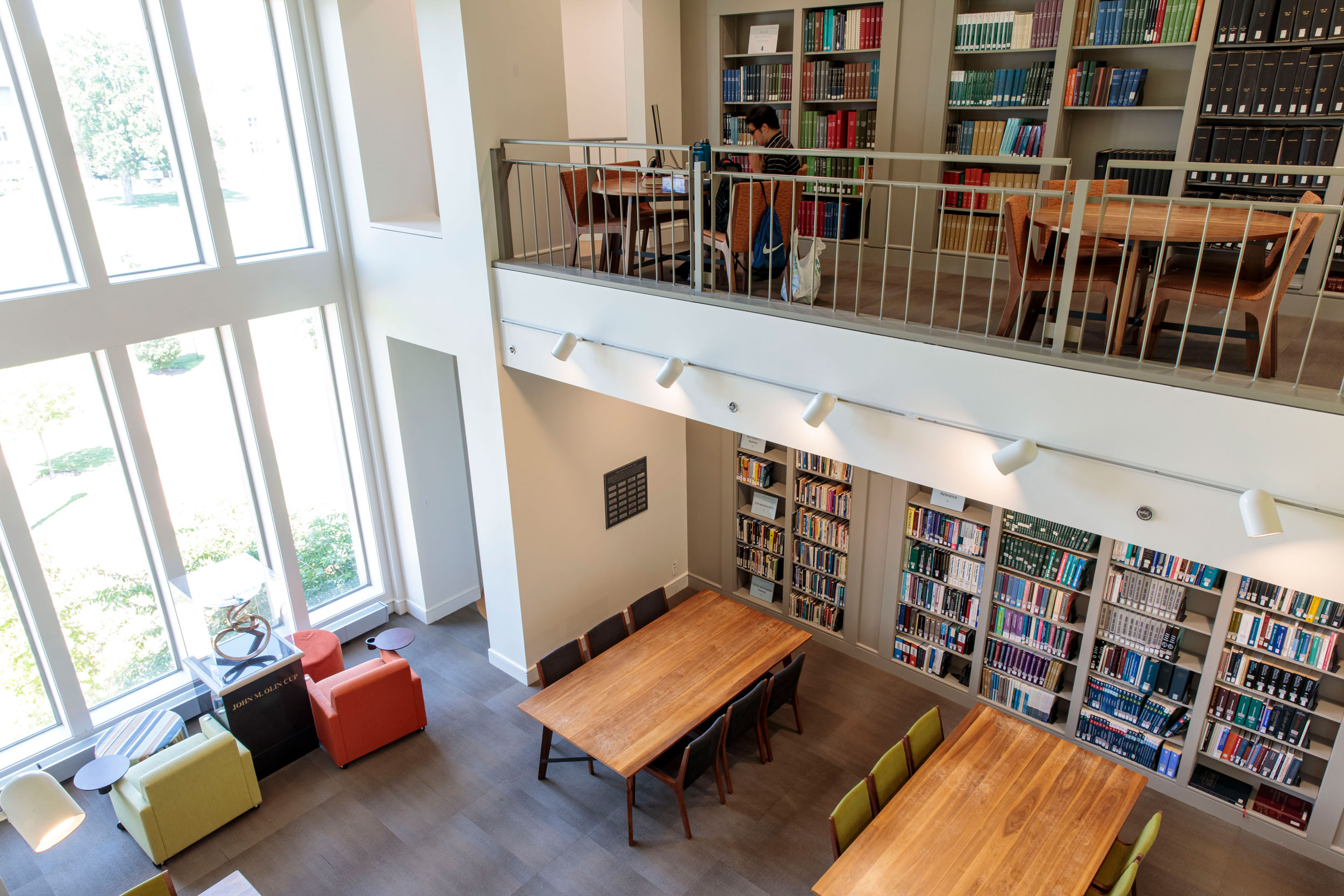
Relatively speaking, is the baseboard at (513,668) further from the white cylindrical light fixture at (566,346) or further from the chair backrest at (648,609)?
the white cylindrical light fixture at (566,346)

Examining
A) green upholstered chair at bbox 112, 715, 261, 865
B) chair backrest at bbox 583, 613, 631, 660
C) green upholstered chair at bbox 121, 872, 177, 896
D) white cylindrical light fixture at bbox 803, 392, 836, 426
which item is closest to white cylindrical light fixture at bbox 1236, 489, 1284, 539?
white cylindrical light fixture at bbox 803, 392, 836, 426

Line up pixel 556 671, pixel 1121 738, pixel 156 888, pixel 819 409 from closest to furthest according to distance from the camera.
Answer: pixel 819 409 → pixel 156 888 → pixel 1121 738 → pixel 556 671

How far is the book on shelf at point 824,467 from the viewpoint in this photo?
7.08m

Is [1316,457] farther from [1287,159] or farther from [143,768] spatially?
[143,768]

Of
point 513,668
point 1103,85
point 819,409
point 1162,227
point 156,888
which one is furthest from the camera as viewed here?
point 513,668

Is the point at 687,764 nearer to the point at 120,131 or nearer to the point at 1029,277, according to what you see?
the point at 1029,277

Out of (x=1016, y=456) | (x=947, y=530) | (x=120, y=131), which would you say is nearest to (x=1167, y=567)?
(x=947, y=530)

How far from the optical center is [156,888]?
4.66 m

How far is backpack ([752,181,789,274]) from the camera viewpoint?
16.7 ft

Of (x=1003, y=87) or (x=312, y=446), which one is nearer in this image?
(x=1003, y=87)

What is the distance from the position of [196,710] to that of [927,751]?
573cm

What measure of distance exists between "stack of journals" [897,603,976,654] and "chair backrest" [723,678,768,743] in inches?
66.2

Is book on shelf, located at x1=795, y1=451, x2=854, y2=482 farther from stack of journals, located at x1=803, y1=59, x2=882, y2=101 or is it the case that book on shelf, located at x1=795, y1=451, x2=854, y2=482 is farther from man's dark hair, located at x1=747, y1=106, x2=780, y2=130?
stack of journals, located at x1=803, y1=59, x2=882, y2=101

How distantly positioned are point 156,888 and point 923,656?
5560mm
